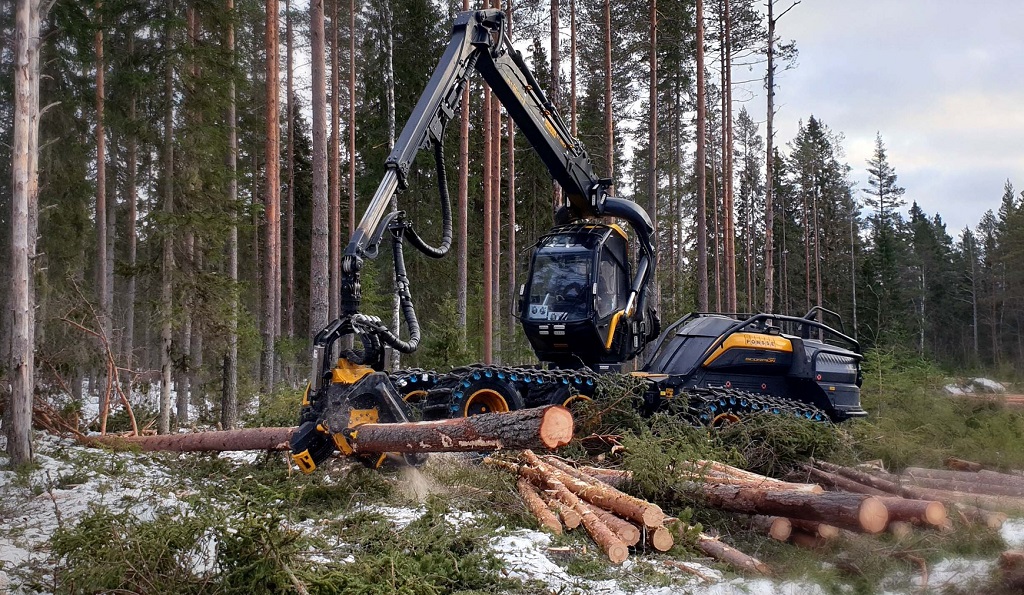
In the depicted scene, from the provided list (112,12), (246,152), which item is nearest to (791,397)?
(112,12)

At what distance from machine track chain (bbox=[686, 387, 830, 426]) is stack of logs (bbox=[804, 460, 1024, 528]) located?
154cm

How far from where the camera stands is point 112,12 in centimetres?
1241

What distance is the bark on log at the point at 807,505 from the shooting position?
448 cm

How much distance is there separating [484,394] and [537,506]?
2488 mm

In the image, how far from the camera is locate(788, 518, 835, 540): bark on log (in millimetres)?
4863

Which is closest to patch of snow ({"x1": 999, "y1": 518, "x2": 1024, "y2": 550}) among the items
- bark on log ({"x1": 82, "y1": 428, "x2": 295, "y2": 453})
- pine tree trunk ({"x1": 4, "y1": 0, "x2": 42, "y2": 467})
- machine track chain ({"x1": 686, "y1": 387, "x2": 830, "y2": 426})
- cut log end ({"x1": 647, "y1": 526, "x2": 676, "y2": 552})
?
cut log end ({"x1": 647, "y1": 526, "x2": 676, "y2": 552})

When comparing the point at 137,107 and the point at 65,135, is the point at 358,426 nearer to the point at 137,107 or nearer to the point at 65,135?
the point at 137,107

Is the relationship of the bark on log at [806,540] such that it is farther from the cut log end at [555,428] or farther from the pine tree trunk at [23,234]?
the pine tree trunk at [23,234]

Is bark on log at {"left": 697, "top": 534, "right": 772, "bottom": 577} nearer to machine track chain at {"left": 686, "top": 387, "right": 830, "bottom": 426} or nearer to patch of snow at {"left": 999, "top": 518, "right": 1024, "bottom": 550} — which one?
patch of snow at {"left": 999, "top": 518, "right": 1024, "bottom": 550}

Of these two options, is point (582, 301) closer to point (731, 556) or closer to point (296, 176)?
point (731, 556)

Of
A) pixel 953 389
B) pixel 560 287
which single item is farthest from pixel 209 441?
pixel 953 389

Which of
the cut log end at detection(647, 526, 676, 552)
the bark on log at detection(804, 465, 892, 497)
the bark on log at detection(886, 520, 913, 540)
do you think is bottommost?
the cut log end at detection(647, 526, 676, 552)

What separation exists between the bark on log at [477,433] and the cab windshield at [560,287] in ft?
13.2

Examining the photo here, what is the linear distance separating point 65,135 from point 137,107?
416 centimetres
